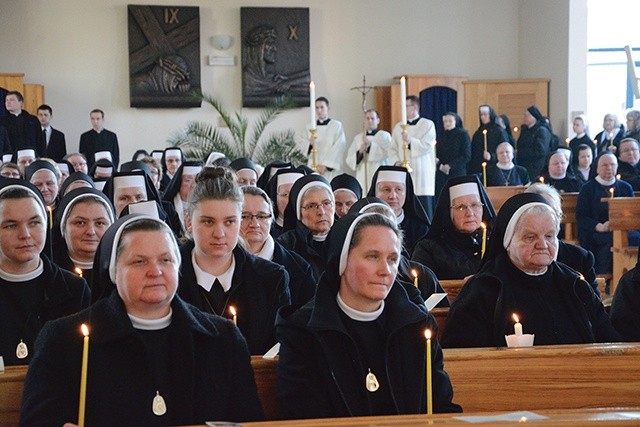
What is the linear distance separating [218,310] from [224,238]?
31cm

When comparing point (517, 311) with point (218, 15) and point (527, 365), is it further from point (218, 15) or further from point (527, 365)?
point (218, 15)

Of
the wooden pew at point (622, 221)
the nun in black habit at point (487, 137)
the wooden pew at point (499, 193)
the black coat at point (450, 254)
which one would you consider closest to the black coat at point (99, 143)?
the nun in black habit at point (487, 137)

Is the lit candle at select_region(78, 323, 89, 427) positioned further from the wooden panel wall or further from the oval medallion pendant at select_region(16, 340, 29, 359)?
the wooden panel wall

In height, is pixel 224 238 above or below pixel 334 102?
below

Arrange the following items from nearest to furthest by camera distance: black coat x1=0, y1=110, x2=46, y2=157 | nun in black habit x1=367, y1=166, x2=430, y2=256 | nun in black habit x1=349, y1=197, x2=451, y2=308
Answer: nun in black habit x1=349, y1=197, x2=451, y2=308, nun in black habit x1=367, y1=166, x2=430, y2=256, black coat x1=0, y1=110, x2=46, y2=157

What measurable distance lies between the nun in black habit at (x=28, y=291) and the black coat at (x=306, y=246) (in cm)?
197

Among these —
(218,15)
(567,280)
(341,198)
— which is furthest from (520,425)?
(218,15)

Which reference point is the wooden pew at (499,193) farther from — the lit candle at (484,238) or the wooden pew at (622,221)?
the lit candle at (484,238)

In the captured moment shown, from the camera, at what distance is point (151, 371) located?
3320 millimetres

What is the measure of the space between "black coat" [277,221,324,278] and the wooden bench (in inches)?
89.6

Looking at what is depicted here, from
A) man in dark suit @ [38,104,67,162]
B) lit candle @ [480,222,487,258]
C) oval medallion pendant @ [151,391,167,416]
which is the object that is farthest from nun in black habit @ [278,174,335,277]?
man in dark suit @ [38,104,67,162]

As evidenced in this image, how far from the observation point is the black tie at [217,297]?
14.8 ft

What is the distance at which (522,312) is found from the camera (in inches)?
190

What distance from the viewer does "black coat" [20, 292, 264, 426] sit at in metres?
3.22
